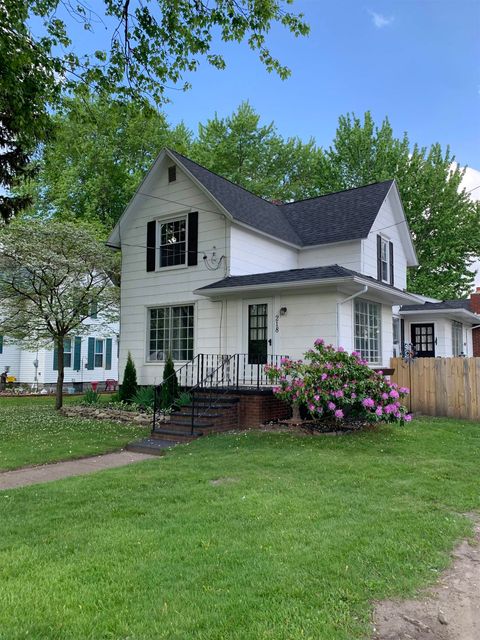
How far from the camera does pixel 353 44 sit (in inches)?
430

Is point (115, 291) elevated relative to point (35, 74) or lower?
lower

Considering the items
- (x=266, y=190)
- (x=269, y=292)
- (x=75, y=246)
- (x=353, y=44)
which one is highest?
(x=266, y=190)

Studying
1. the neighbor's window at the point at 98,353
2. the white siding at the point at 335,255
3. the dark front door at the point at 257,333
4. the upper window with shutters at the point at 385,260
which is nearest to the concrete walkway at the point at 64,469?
the dark front door at the point at 257,333

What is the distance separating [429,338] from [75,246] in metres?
13.4

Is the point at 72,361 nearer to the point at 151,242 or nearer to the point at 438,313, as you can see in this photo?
the point at 151,242

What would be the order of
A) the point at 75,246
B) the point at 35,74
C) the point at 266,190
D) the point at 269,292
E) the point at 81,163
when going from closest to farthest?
the point at 35,74 < the point at 269,292 < the point at 75,246 < the point at 81,163 < the point at 266,190

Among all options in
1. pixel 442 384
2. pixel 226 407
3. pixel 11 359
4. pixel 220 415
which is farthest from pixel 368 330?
pixel 11 359

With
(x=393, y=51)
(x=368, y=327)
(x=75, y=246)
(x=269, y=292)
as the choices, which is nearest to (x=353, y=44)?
(x=393, y=51)

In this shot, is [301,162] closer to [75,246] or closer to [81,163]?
[81,163]

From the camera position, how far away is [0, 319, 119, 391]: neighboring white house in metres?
25.0

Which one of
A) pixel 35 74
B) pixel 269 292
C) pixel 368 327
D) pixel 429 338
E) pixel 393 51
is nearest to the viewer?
pixel 35 74

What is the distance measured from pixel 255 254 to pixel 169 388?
461cm

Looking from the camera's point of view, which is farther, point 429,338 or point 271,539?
point 429,338

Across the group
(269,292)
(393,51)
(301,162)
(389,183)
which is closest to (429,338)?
(389,183)
